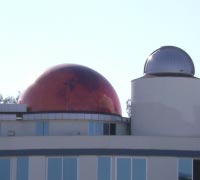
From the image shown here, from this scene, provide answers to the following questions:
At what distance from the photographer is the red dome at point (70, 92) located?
137 feet

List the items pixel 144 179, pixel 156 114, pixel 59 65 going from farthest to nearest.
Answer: pixel 59 65 < pixel 156 114 < pixel 144 179

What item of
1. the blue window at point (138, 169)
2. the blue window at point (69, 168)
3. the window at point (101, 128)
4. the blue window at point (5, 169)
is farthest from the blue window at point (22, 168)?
the blue window at point (138, 169)

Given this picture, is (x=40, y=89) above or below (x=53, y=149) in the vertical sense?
above

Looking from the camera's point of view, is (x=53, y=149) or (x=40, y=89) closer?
(x=53, y=149)

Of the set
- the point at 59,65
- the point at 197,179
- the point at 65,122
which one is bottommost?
the point at 197,179

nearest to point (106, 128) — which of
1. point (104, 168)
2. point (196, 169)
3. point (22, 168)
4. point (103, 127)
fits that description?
A: point (103, 127)

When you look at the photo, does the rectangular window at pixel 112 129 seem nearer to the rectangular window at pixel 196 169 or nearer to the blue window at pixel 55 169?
the blue window at pixel 55 169

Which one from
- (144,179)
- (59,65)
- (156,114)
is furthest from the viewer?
(59,65)

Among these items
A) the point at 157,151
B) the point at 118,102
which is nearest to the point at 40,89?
the point at 118,102

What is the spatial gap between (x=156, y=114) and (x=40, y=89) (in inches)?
285

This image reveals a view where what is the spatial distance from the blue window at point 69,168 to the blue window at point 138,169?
3.16 metres

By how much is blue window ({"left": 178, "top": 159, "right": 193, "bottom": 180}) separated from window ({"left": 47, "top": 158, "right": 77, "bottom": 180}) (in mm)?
5660

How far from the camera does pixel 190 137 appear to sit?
126 feet

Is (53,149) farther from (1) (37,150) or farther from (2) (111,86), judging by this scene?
(2) (111,86)
